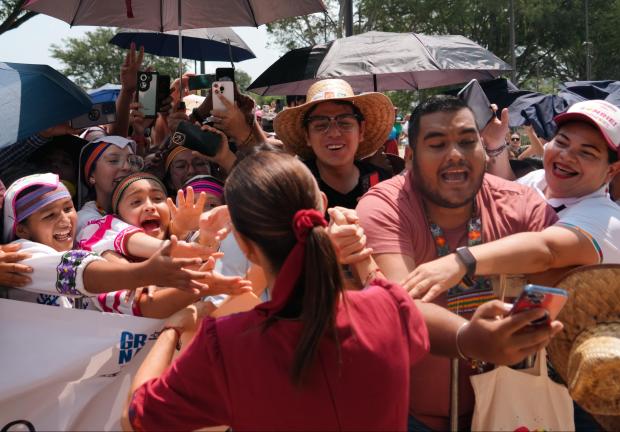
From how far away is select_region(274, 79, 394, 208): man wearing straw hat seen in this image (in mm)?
3582

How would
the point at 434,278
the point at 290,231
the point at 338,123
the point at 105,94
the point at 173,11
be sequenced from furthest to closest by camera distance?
the point at 105,94
the point at 173,11
the point at 338,123
the point at 434,278
the point at 290,231

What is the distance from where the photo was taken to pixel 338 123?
144 inches

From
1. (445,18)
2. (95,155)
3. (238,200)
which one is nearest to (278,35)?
(445,18)

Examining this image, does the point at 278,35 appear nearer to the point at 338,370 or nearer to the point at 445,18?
the point at 445,18

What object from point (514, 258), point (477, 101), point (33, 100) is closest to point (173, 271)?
point (514, 258)

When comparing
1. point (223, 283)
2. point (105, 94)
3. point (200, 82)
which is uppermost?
point (105, 94)

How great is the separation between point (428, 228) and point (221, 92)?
6.82 ft

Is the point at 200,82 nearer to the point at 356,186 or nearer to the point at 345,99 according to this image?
the point at 345,99

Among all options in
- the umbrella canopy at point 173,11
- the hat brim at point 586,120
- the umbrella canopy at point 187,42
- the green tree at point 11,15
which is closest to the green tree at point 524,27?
the green tree at point 11,15

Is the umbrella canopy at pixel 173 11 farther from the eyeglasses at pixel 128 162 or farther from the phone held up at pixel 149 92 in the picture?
the eyeglasses at pixel 128 162

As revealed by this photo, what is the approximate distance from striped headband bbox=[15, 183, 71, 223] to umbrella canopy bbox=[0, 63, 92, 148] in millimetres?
376

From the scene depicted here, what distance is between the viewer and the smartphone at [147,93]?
4.47 m

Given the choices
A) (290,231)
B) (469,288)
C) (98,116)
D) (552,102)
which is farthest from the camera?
(552,102)

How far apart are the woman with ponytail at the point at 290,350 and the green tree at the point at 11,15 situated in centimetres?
1352
